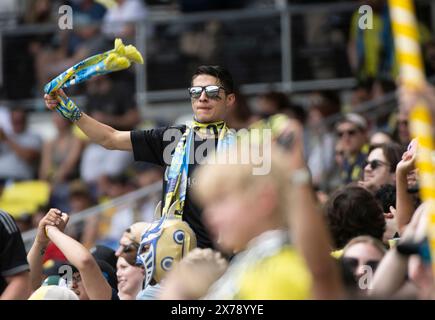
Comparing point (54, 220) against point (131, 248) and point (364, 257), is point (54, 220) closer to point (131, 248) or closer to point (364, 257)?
point (131, 248)

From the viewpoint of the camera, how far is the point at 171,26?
1638 cm

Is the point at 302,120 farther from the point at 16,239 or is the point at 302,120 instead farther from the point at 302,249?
the point at 302,249

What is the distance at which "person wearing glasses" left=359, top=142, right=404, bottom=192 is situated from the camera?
9.05 metres

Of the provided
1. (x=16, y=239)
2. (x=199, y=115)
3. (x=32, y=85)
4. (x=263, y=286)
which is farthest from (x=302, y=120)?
(x=263, y=286)

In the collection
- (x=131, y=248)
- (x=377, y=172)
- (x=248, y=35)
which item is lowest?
(x=131, y=248)

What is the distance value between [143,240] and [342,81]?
8751 millimetres

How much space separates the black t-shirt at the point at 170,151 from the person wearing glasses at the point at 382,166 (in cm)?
182

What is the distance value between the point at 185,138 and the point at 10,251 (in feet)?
4.13

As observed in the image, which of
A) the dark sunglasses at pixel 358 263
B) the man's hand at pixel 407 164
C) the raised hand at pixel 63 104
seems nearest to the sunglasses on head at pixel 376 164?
the man's hand at pixel 407 164

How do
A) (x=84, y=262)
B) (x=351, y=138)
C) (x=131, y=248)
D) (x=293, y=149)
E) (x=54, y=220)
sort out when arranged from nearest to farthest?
(x=293, y=149) < (x=84, y=262) < (x=54, y=220) < (x=131, y=248) < (x=351, y=138)

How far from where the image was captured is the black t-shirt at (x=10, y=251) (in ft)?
23.1

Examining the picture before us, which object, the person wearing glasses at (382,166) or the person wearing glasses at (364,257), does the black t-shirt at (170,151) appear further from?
the person wearing glasses at (382,166)

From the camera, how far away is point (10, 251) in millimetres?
7059

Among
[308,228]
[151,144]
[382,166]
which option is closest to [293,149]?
[308,228]
